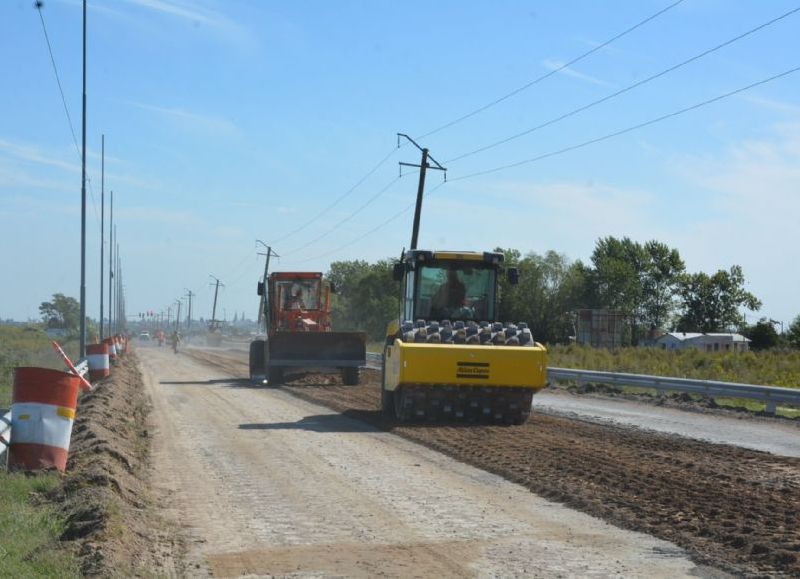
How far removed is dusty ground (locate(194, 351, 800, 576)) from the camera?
27.9 ft

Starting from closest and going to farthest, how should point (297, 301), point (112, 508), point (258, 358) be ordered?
point (112, 508) < point (297, 301) < point (258, 358)

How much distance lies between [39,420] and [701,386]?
18.2 m

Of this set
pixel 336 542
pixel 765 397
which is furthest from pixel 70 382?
pixel 765 397

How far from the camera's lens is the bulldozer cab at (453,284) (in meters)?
19.6

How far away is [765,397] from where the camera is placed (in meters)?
22.7

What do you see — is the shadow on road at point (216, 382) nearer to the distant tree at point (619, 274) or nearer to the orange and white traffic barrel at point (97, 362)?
the orange and white traffic barrel at point (97, 362)

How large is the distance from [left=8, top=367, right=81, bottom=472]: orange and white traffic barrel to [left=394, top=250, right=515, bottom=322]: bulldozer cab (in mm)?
8935

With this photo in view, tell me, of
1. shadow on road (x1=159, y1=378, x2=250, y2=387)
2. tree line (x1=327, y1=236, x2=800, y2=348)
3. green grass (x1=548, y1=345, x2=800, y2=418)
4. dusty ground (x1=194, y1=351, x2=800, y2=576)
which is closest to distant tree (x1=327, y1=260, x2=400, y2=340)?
tree line (x1=327, y1=236, x2=800, y2=348)

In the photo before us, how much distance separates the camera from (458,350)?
17797mm

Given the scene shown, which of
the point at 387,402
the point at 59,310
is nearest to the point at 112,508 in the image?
the point at 387,402

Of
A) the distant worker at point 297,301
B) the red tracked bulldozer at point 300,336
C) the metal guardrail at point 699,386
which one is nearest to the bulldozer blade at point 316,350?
the red tracked bulldozer at point 300,336

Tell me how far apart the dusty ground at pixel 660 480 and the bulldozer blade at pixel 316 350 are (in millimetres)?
10783

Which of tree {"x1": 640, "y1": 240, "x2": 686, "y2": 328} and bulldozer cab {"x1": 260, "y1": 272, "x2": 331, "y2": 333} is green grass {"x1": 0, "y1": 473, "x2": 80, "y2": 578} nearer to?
bulldozer cab {"x1": 260, "y1": 272, "x2": 331, "y2": 333}

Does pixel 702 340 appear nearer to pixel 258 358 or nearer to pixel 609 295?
pixel 609 295
